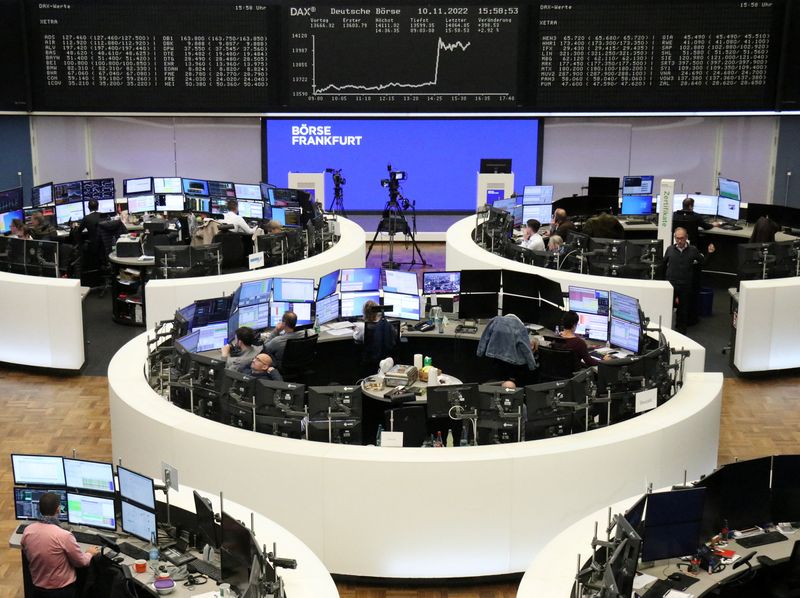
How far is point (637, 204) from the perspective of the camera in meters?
15.5

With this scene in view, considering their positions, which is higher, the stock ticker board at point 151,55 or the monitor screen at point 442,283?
the stock ticker board at point 151,55

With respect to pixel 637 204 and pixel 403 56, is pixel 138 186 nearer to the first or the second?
pixel 403 56

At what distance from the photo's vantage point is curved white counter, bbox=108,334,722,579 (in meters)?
6.95

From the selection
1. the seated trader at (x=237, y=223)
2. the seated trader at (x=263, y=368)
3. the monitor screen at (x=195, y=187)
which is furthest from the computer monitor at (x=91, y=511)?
the monitor screen at (x=195, y=187)

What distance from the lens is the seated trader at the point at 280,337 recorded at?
9117 millimetres

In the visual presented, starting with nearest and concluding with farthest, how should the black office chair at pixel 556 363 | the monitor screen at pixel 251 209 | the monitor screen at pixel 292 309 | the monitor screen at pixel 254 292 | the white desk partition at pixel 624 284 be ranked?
the black office chair at pixel 556 363
the monitor screen at pixel 254 292
the monitor screen at pixel 292 309
the white desk partition at pixel 624 284
the monitor screen at pixel 251 209

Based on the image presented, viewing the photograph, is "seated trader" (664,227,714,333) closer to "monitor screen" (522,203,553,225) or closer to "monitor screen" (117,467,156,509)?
"monitor screen" (522,203,553,225)

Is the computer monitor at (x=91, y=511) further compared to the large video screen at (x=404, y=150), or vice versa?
the large video screen at (x=404, y=150)

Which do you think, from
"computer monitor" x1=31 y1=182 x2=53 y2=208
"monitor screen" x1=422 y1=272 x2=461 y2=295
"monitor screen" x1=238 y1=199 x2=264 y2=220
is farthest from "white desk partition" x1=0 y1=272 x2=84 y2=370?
"monitor screen" x1=238 y1=199 x2=264 y2=220

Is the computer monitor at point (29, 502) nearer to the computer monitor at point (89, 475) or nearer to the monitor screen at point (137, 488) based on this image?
the computer monitor at point (89, 475)

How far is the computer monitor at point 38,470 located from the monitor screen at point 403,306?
4.33 m

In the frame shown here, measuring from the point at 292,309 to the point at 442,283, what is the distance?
1473 mm

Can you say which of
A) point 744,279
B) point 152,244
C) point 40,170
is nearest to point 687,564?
point 744,279

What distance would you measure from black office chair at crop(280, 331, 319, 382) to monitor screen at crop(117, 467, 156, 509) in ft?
9.14
